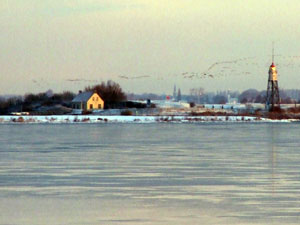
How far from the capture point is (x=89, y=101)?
8794 cm

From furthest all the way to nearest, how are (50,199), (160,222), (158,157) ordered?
(158,157) → (50,199) → (160,222)

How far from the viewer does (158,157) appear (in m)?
17.6

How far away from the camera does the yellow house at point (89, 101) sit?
289ft

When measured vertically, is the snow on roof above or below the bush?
above

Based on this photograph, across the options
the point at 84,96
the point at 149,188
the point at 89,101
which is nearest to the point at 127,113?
the point at 89,101

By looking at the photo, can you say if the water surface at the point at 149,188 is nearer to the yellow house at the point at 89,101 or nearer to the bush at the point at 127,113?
the bush at the point at 127,113

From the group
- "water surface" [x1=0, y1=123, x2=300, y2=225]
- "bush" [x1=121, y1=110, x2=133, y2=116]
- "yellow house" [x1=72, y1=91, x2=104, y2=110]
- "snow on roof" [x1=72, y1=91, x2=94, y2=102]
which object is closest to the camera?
"water surface" [x1=0, y1=123, x2=300, y2=225]

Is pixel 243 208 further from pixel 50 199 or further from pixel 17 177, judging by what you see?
pixel 17 177

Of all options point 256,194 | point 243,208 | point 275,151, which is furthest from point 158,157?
point 243,208

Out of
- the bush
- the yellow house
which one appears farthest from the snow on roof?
the bush

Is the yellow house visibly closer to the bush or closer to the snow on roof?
the snow on roof

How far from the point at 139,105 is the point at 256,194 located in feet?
267

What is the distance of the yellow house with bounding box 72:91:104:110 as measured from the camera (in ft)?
289

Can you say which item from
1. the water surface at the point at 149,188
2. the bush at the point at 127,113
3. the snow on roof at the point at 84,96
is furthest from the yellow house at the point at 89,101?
the water surface at the point at 149,188
